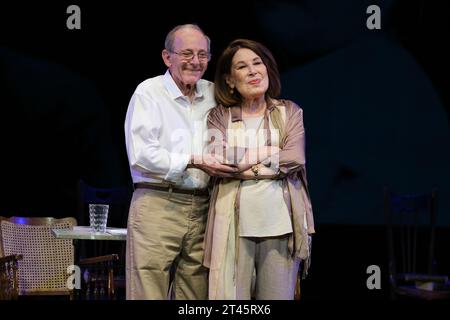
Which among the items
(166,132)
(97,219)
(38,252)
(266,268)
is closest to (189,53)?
(166,132)

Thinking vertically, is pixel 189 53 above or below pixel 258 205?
above

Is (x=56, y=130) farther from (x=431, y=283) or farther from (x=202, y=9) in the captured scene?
(x=431, y=283)

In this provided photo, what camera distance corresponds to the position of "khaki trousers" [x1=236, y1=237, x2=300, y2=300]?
2828mm

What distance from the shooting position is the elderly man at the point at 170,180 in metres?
2.95

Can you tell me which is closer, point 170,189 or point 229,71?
point 170,189

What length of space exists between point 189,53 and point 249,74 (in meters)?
0.26

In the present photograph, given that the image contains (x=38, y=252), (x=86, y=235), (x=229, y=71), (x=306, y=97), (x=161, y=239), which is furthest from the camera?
(x=306, y=97)

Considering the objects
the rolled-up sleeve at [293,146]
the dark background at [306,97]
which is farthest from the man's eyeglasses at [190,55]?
the dark background at [306,97]

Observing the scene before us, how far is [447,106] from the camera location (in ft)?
18.3

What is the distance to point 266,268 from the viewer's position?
2840mm

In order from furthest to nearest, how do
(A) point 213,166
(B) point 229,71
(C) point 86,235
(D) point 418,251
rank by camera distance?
1. (D) point 418,251
2. (C) point 86,235
3. (B) point 229,71
4. (A) point 213,166

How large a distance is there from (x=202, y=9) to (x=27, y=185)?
179cm

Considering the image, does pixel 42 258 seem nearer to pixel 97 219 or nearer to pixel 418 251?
pixel 97 219

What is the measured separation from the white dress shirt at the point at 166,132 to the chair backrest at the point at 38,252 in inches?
72.0
